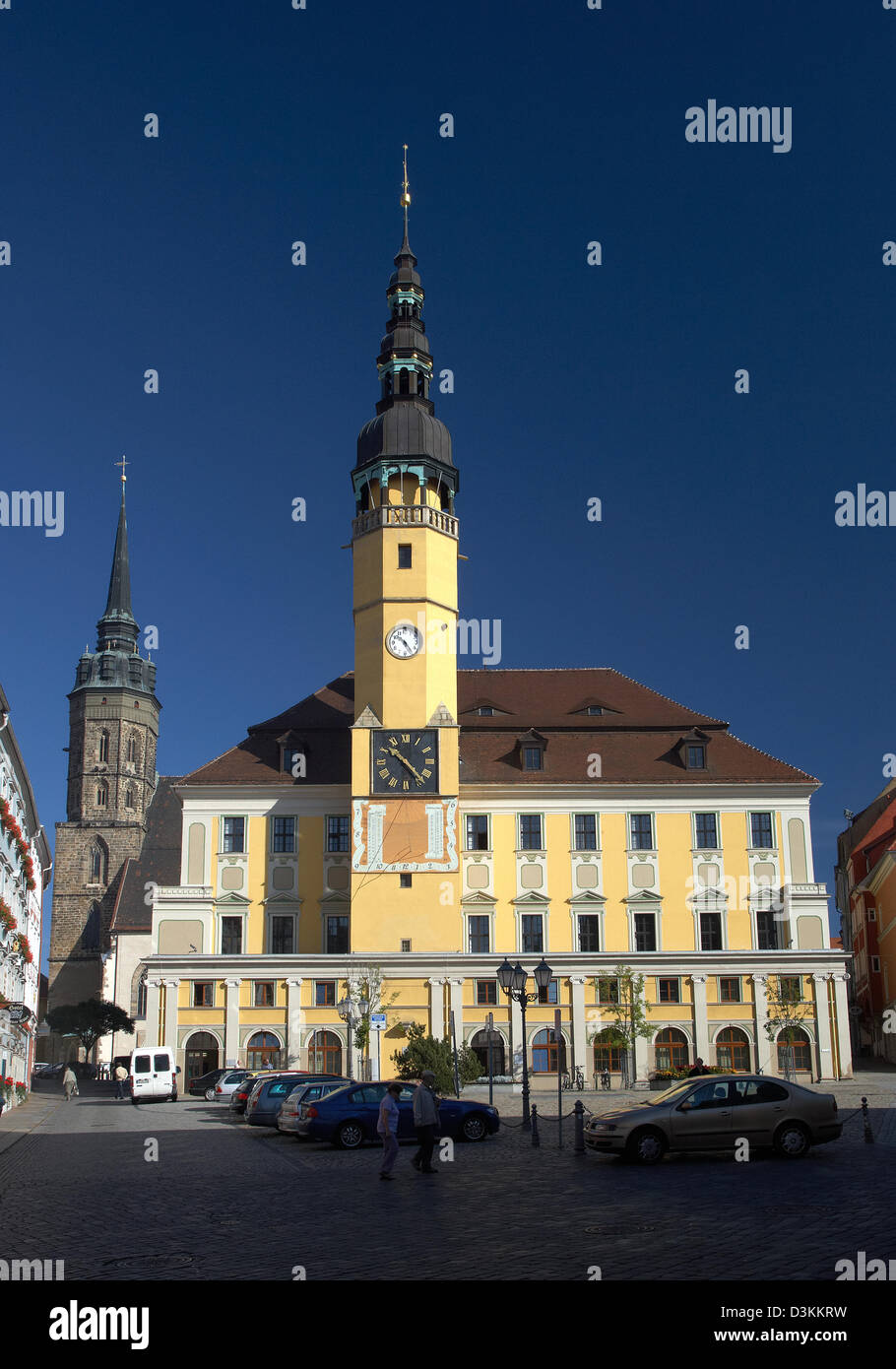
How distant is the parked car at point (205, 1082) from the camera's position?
53.3 m

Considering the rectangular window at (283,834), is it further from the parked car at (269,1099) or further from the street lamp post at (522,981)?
the street lamp post at (522,981)

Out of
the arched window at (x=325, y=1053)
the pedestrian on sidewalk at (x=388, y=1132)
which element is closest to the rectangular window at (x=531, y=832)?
the arched window at (x=325, y=1053)

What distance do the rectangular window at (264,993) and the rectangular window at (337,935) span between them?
3.36 m

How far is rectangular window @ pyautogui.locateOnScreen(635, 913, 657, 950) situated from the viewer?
60188 millimetres

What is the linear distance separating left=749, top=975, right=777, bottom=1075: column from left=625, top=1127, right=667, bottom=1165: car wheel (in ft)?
119

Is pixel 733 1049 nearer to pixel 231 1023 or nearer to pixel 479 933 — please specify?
pixel 479 933

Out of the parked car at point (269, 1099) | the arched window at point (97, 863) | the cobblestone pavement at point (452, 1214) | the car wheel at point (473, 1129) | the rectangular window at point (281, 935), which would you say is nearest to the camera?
the cobblestone pavement at point (452, 1214)

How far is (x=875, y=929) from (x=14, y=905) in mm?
48795

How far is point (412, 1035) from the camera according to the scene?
52438 millimetres

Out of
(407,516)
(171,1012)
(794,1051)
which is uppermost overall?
(407,516)

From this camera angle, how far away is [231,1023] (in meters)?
57.5

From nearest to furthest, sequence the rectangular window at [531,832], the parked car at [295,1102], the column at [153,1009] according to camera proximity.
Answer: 1. the parked car at [295,1102]
2. the column at [153,1009]
3. the rectangular window at [531,832]

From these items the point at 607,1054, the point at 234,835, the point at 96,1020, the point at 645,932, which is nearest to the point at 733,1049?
the point at 607,1054
